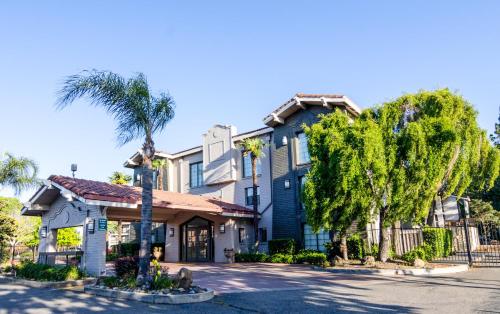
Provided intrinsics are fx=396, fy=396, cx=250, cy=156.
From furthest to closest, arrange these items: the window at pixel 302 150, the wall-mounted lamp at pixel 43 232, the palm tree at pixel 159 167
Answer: the palm tree at pixel 159 167 → the window at pixel 302 150 → the wall-mounted lamp at pixel 43 232

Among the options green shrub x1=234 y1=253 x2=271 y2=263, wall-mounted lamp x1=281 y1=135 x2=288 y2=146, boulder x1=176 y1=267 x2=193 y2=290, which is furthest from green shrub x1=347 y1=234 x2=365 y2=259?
boulder x1=176 y1=267 x2=193 y2=290

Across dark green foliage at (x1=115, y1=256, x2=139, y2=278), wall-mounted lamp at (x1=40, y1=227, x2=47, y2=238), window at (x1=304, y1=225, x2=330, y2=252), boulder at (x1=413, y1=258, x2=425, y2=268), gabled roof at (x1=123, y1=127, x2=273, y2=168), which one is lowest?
boulder at (x1=413, y1=258, x2=425, y2=268)

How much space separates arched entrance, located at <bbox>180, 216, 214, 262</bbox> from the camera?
984 inches

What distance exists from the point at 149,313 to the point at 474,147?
16.5 metres

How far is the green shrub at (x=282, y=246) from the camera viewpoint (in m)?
21.8

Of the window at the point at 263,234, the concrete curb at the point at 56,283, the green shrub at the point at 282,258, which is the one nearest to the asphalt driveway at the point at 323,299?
the concrete curb at the point at 56,283

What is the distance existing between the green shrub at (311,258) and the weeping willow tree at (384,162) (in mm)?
3012

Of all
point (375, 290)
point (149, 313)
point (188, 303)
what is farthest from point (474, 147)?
point (149, 313)

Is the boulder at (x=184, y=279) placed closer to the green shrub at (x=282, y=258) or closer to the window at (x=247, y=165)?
the green shrub at (x=282, y=258)

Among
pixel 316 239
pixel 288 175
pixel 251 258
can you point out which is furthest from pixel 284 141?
pixel 251 258

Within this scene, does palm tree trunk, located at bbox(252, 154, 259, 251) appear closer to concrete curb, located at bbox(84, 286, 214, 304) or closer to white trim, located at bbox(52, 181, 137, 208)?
white trim, located at bbox(52, 181, 137, 208)

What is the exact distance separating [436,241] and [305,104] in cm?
1008

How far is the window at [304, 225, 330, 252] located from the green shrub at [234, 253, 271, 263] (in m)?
2.47

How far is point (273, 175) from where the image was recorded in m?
24.3
